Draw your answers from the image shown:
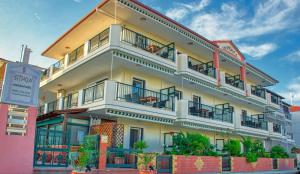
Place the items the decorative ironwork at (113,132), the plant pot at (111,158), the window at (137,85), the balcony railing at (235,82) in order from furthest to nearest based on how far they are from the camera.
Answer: the balcony railing at (235,82)
the window at (137,85)
the decorative ironwork at (113,132)
the plant pot at (111,158)

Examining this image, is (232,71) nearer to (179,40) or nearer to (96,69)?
(179,40)

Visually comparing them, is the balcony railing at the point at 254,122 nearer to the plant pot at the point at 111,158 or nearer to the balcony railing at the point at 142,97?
the balcony railing at the point at 142,97

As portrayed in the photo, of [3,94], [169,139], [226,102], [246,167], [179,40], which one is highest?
[179,40]

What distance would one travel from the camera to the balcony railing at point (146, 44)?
1838cm

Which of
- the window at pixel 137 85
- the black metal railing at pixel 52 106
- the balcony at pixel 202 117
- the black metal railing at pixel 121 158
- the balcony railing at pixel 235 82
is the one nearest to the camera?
the black metal railing at pixel 121 158

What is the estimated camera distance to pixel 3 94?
9766mm

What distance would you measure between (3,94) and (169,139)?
46.6 ft

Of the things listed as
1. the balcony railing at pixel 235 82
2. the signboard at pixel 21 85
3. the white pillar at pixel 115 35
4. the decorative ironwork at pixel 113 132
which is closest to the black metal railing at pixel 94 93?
the decorative ironwork at pixel 113 132

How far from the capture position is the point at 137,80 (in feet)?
65.9

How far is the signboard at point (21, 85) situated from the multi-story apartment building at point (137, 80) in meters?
5.66

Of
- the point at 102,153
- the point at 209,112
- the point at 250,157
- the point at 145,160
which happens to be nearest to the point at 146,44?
the point at 209,112

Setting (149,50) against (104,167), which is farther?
(149,50)

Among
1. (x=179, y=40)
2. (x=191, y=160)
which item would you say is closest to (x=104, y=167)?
(x=191, y=160)

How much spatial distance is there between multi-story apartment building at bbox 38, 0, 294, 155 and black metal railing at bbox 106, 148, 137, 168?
176 centimetres
